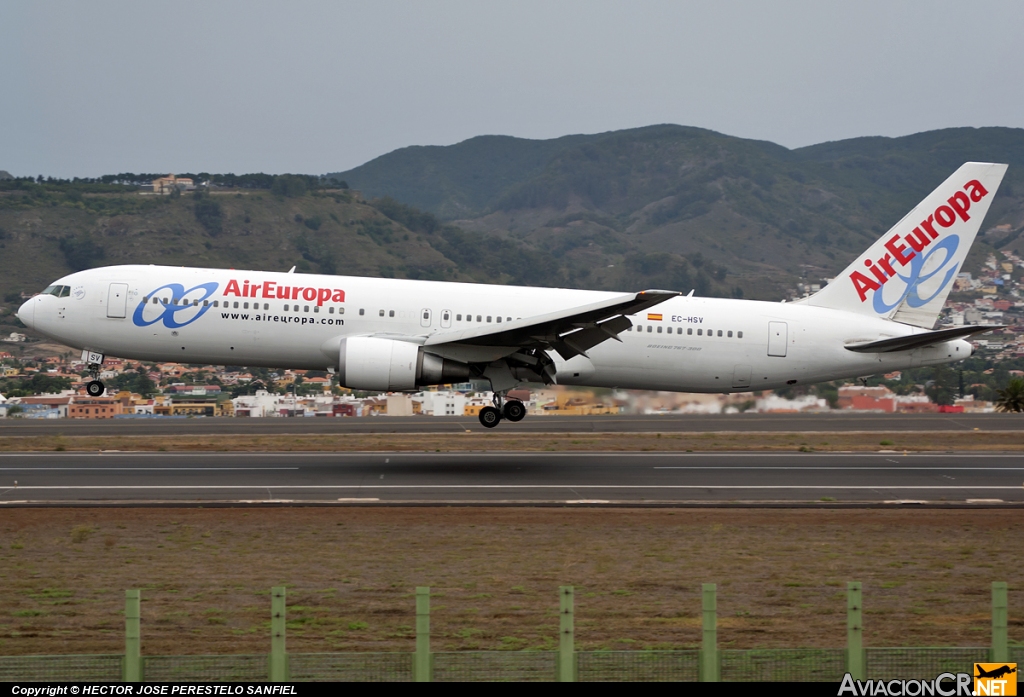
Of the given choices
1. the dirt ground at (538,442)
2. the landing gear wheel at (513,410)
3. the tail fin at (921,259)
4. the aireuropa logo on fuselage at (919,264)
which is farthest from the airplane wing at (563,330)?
the aireuropa logo on fuselage at (919,264)

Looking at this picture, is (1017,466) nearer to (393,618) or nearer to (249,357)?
(249,357)

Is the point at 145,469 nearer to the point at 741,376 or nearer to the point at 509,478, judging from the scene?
the point at 509,478

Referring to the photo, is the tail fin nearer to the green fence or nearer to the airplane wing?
the airplane wing

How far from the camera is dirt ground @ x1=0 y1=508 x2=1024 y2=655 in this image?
13492mm

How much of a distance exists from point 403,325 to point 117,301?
814 centimetres

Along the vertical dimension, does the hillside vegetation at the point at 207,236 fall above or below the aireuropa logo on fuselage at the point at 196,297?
above

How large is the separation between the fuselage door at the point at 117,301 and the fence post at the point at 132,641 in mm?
23074

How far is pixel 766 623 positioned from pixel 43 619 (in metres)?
9.19

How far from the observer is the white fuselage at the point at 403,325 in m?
30.9

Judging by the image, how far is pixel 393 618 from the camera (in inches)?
558

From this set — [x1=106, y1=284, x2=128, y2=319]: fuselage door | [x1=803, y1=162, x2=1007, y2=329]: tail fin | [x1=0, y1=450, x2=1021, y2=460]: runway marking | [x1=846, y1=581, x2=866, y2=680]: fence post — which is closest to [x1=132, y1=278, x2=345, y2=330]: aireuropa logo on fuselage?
[x1=106, y1=284, x2=128, y2=319]: fuselage door

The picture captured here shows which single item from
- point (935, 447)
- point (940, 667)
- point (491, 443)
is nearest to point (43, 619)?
point (940, 667)

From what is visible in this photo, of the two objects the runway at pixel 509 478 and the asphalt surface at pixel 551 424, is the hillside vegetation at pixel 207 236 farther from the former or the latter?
the runway at pixel 509 478

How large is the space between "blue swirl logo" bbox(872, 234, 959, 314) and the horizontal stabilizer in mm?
1962
